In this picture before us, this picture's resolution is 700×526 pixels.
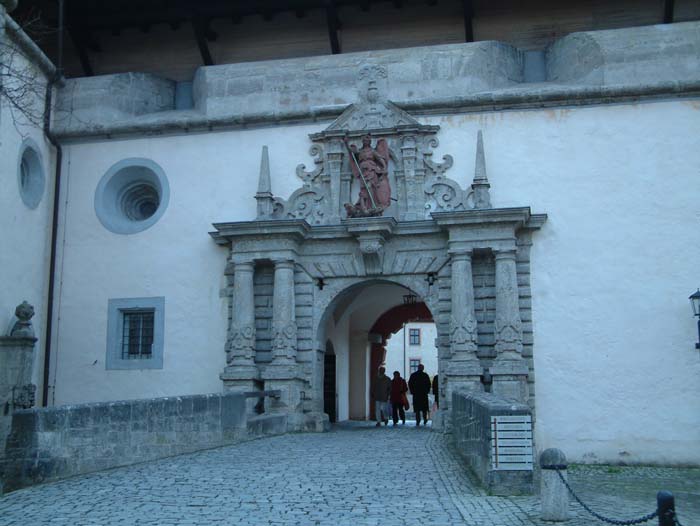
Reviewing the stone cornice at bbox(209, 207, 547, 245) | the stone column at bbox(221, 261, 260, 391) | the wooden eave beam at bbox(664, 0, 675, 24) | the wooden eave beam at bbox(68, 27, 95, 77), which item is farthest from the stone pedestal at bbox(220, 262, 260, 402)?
the wooden eave beam at bbox(664, 0, 675, 24)

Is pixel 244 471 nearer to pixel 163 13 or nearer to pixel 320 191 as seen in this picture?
pixel 320 191

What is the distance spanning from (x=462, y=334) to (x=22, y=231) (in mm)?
8085

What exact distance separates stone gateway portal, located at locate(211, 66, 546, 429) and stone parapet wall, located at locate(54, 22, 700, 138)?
0.51 meters

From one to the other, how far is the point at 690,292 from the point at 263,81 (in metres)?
8.61

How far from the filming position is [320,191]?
16.4 meters

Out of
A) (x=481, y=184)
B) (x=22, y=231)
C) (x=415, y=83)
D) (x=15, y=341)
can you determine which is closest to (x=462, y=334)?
(x=481, y=184)

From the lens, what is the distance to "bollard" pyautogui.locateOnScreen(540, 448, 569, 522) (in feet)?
24.4

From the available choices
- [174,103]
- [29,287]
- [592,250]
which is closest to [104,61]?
[174,103]

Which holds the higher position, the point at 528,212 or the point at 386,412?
the point at 528,212

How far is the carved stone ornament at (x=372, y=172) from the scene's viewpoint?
16.0m

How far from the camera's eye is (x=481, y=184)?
51.2 ft

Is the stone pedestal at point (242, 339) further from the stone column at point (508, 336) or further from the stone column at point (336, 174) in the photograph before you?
the stone column at point (508, 336)

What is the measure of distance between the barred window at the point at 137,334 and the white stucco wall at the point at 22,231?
1558mm

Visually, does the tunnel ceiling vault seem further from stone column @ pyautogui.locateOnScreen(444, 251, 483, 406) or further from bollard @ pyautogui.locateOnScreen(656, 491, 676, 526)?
bollard @ pyautogui.locateOnScreen(656, 491, 676, 526)
